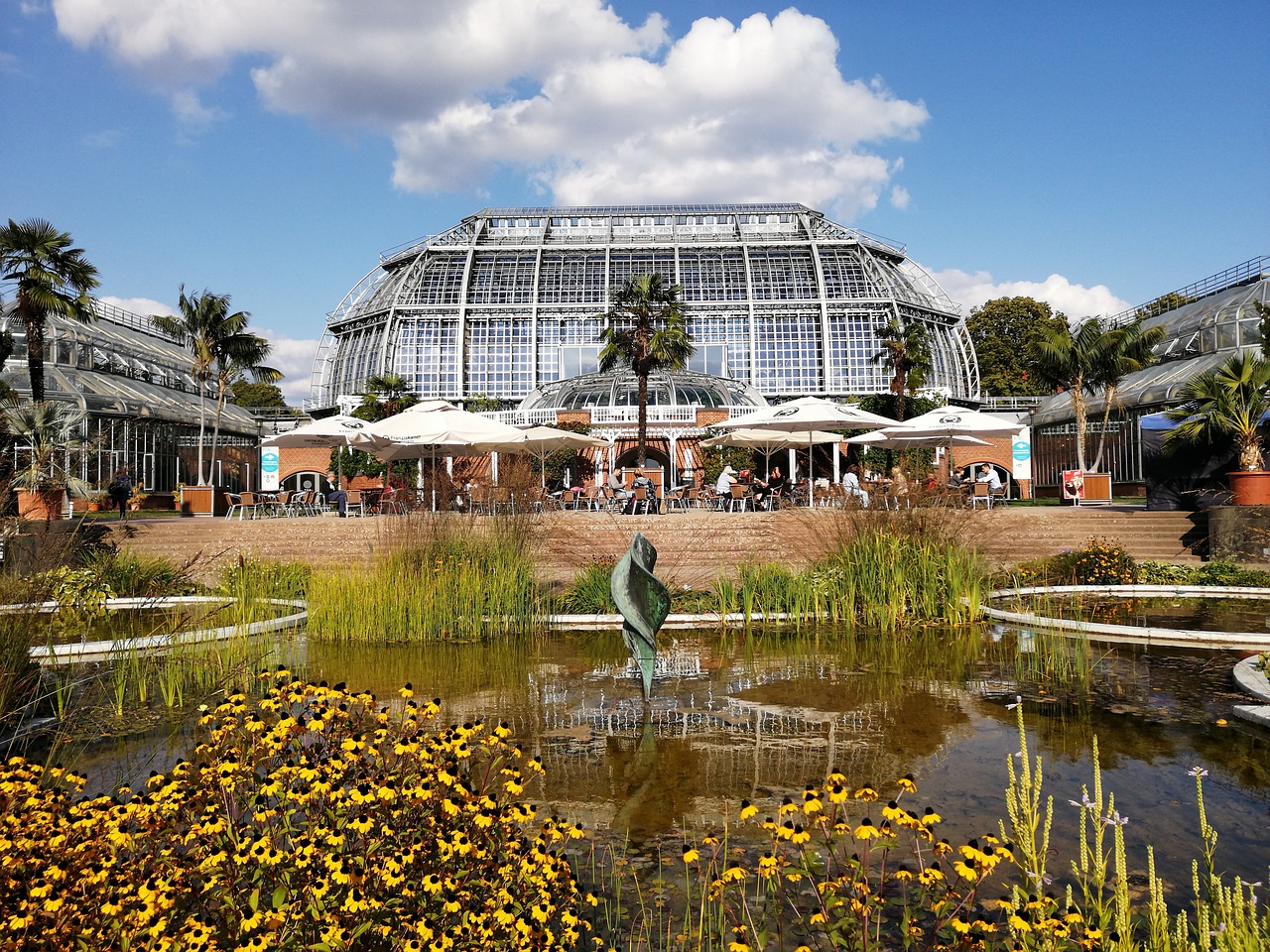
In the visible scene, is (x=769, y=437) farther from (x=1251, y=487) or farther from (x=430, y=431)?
(x=1251, y=487)

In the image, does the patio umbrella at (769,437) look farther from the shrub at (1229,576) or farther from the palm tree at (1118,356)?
the shrub at (1229,576)

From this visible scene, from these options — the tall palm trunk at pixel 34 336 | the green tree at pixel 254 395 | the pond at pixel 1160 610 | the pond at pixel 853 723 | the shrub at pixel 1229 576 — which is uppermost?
the green tree at pixel 254 395

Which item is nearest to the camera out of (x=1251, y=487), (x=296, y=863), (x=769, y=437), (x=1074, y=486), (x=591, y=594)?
(x=296, y=863)

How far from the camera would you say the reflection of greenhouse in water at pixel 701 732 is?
163 inches

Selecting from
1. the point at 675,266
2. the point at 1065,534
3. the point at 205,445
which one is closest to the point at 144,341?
the point at 205,445

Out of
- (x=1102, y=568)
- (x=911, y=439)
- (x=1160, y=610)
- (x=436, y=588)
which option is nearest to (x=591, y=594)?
(x=436, y=588)

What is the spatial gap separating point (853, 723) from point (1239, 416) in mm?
11812

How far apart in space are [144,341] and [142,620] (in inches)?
1567

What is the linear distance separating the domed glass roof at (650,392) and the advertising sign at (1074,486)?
617 inches

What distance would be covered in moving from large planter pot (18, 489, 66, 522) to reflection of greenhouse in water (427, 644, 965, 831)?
10.9 metres

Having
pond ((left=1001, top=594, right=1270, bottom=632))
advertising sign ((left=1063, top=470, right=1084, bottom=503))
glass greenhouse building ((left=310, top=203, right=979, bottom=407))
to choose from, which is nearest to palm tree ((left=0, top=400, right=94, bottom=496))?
pond ((left=1001, top=594, right=1270, bottom=632))

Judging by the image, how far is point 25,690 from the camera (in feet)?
16.4

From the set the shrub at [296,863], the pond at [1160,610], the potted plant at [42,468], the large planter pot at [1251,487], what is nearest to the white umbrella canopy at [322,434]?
the potted plant at [42,468]

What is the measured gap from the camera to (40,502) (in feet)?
45.4
